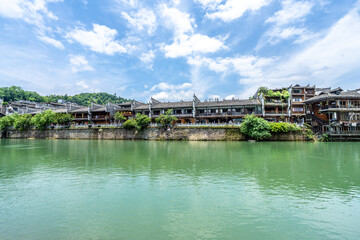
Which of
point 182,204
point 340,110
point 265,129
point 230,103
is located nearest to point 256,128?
point 265,129

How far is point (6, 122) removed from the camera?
2291 inches

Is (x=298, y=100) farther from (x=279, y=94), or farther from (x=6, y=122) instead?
(x=6, y=122)

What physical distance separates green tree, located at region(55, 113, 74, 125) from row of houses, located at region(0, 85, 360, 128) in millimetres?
5570

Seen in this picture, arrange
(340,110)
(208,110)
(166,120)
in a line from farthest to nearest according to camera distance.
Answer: (208,110) → (166,120) → (340,110)

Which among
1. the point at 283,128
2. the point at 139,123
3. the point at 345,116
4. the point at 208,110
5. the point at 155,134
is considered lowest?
the point at 155,134

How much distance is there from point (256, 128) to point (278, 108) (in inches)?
600

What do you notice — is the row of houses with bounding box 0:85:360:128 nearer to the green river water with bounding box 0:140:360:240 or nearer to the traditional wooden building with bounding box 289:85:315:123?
the traditional wooden building with bounding box 289:85:315:123

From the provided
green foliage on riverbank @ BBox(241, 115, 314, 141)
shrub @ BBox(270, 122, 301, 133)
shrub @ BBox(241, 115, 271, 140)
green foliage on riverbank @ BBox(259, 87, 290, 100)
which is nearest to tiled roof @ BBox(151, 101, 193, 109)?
shrub @ BBox(241, 115, 271, 140)

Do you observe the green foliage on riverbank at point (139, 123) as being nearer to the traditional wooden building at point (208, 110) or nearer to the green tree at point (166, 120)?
the green tree at point (166, 120)

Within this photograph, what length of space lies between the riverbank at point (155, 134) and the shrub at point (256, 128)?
214 cm

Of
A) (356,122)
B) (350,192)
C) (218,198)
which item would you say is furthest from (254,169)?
(356,122)

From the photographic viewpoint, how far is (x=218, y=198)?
30.0 ft

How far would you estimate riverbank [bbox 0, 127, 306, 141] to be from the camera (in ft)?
134

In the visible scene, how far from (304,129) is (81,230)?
43360 mm
